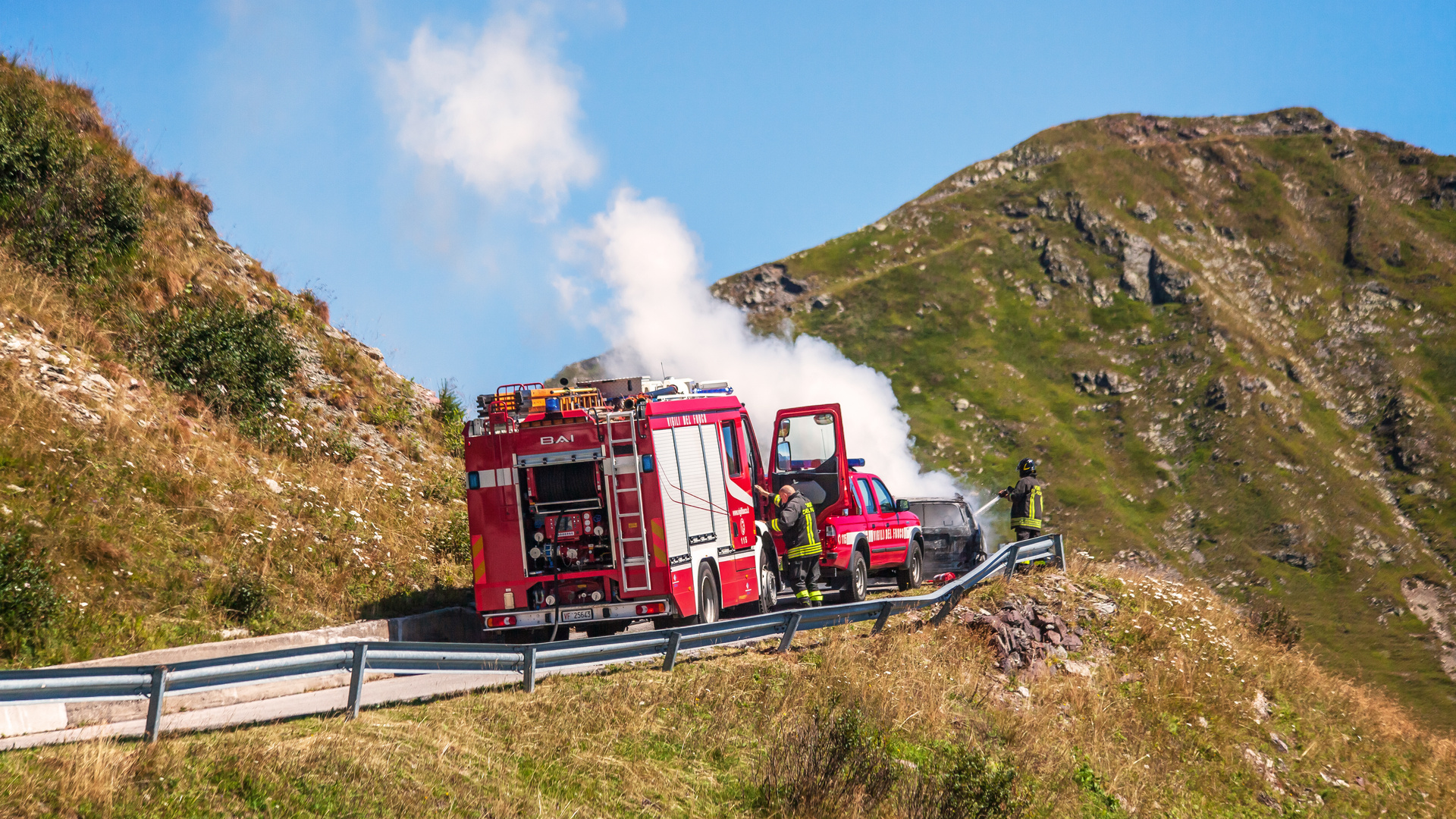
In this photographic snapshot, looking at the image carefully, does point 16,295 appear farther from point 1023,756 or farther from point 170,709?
point 1023,756

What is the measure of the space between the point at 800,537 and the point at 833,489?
2.14m

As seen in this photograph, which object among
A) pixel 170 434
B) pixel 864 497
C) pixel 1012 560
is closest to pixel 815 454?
pixel 864 497

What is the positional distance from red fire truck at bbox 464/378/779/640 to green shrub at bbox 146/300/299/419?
6.12 metres

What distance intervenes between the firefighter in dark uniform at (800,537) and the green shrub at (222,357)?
8.57 m

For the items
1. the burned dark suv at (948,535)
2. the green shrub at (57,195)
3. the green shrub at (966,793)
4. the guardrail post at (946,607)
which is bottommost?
the green shrub at (966,793)

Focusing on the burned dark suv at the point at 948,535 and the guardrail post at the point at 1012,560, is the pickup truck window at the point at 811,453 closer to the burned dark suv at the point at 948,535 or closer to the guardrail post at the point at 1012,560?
the guardrail post at the point at 1012,560

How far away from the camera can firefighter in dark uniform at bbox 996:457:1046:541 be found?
18.3 metres

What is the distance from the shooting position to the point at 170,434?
52.3ft

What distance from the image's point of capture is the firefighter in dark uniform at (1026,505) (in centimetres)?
1834

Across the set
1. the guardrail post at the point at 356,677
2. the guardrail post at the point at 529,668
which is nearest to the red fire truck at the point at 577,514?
the guardrail post at the point at 529,668

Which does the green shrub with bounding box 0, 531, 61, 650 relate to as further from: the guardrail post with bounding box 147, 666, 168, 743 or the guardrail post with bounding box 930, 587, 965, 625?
the guardrail post with bounding box 930, 587, 965, 625

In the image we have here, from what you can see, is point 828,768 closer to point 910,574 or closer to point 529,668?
point 529,668

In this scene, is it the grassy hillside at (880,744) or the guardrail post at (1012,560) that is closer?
the grassy hillside at (880,744)

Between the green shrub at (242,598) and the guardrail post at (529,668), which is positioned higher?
the green shrub at (242,598)
